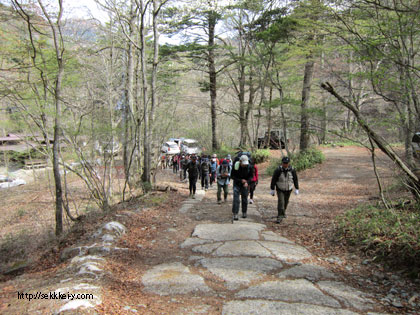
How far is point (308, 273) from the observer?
3.81 m

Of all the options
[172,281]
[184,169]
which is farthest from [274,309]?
[184,169]

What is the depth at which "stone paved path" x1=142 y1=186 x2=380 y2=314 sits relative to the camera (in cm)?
296

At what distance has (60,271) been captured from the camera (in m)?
3.77

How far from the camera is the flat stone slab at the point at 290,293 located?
305cm

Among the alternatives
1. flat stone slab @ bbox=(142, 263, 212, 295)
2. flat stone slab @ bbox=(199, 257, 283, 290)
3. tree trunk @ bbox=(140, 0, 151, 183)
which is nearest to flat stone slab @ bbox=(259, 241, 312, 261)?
flat stone slab @ bbox=(199, 257, 283, 290)

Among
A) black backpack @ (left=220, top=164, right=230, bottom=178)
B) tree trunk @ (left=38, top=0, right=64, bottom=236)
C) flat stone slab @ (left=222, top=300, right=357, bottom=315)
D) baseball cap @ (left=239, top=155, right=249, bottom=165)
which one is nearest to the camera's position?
flat stone slab @ (left=222, top=300, right=357, bottom=315)

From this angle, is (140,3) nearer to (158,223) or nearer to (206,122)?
(158,223)

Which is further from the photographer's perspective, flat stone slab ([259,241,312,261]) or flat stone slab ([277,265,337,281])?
flat stone slab ([259,241,312,261])

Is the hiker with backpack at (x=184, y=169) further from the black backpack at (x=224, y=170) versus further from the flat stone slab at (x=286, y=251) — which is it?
the flat stone slab at (x=286, y=251)

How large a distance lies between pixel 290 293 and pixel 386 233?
92.9 inches

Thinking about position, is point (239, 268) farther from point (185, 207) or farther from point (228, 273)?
point (185, 207)

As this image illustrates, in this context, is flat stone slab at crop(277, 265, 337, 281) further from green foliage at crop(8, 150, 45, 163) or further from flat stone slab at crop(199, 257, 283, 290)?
green foliage at crop(8, 150, 45, 163)

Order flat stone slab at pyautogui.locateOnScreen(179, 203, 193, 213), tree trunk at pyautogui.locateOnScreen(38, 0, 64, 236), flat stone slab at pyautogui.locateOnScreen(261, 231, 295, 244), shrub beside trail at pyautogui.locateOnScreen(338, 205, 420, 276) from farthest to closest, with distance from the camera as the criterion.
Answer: flat stone slab at pyautogui.locateOnScreen(179, 203, 193, 213) < tree trunk at pyautogui.locateOnScreen(38, 0, 64, 236) < flat stone slab at pyautogui.locateOnScreen(261, 231, 295, 244) < shrub beside trail at pyautogui.locateOnScreen(338, 205, 420, 276)

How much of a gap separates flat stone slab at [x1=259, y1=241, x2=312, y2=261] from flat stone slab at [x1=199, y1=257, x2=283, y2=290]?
1.01ft
